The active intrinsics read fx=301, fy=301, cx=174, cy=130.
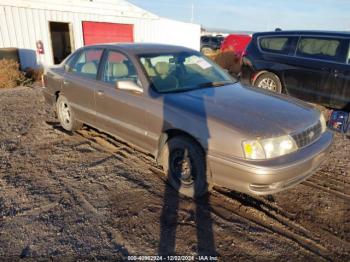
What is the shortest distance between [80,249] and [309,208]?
7.86ft

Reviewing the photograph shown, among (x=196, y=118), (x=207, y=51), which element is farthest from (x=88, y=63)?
(x=207, y=51)

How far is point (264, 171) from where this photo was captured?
276cm

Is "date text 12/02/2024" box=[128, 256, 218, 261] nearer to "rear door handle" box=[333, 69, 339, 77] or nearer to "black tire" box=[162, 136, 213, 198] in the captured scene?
"black tire" box=[162, 136, 213, 198]

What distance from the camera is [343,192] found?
3613 mm

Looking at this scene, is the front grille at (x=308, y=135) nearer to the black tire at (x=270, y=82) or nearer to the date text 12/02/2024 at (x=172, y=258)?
the date text 12/02/2024 at (x=172, y=258)

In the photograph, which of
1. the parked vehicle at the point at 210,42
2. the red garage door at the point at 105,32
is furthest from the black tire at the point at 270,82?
the parked vehicle at the point at 210,42

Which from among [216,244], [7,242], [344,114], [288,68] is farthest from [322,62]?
[7,242]

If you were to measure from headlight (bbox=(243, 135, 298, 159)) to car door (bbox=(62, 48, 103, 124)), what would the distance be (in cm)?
257

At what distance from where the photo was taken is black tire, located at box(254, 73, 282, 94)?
23.2 feet

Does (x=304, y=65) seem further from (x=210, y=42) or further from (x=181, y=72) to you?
(x=210, y=42)

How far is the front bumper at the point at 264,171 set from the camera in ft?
9.14

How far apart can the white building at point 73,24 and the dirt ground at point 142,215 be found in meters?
8.21

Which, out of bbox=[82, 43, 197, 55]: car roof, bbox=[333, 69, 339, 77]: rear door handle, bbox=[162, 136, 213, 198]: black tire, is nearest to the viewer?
bbox=[162, 136, 213, 198]: black tire

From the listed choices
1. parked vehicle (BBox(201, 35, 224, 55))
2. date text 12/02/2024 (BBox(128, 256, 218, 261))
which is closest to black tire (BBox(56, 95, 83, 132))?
date text 12/02/2024 (BBox(128, 256, 218, 261))
